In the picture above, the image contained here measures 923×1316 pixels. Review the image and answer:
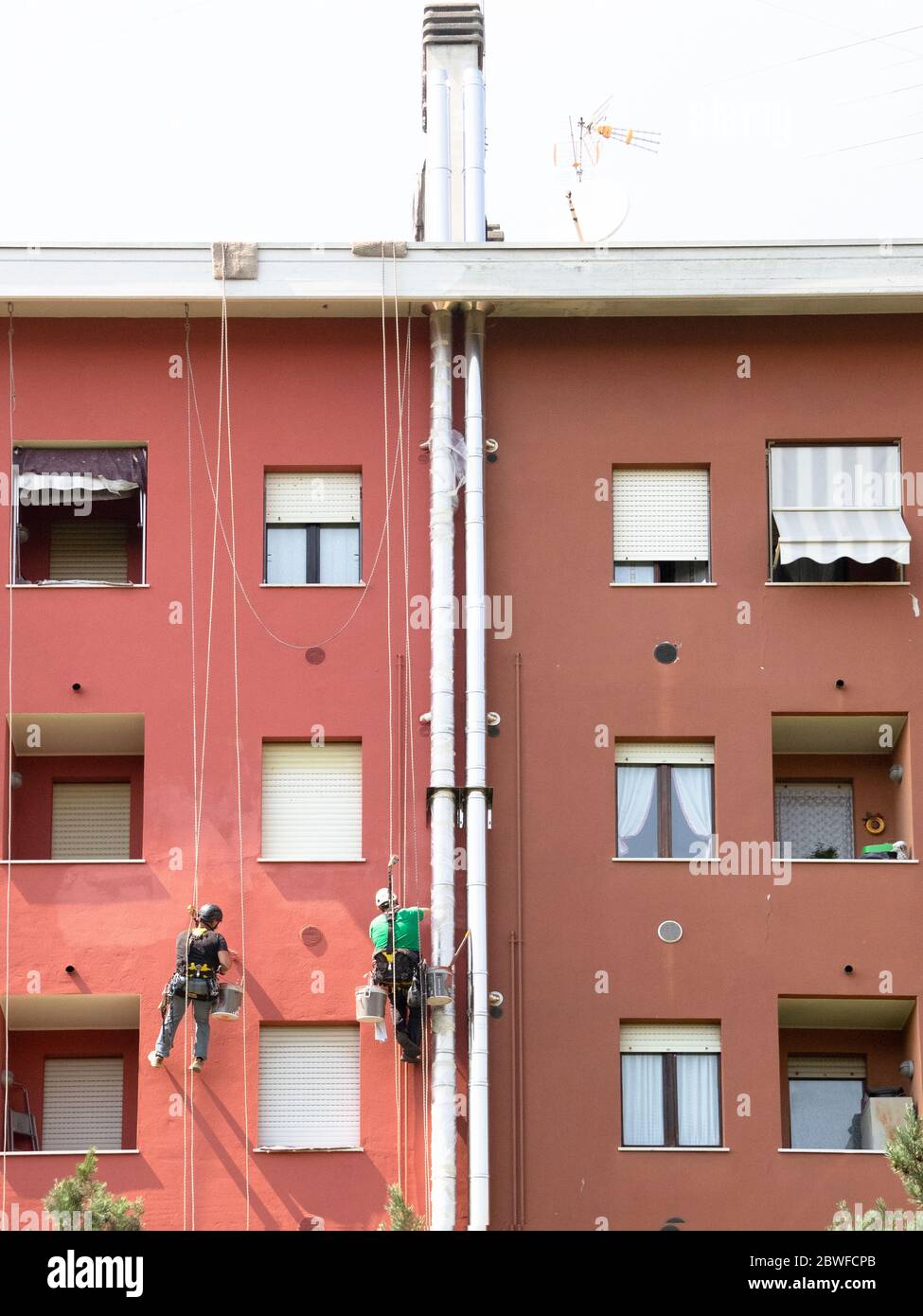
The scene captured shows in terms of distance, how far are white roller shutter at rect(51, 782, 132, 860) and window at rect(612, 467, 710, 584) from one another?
6015 millimetres

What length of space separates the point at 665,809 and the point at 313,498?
514 centimetres

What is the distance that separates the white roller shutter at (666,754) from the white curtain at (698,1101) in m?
3.16

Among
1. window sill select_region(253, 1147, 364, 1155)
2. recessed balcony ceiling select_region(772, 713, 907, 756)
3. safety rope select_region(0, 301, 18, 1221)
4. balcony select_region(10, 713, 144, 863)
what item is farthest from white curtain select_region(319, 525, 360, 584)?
window sill select_region(253, 1147, 364, 1155)

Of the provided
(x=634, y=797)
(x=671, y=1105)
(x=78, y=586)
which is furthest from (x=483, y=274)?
(x=671, y=1105)

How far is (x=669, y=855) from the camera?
26.0 m

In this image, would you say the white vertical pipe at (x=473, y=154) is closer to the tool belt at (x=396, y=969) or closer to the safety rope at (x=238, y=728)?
the safety rope at (x=238, y=728)

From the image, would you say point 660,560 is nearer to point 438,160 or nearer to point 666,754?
point 666,754

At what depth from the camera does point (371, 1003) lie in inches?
944

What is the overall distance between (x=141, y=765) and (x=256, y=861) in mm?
2266

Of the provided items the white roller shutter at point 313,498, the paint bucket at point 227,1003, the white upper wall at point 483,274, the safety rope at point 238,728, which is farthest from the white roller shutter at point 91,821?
the white upper wall at point 483,274

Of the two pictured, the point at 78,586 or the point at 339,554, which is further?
the point at 339,554

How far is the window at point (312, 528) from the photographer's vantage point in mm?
26875
